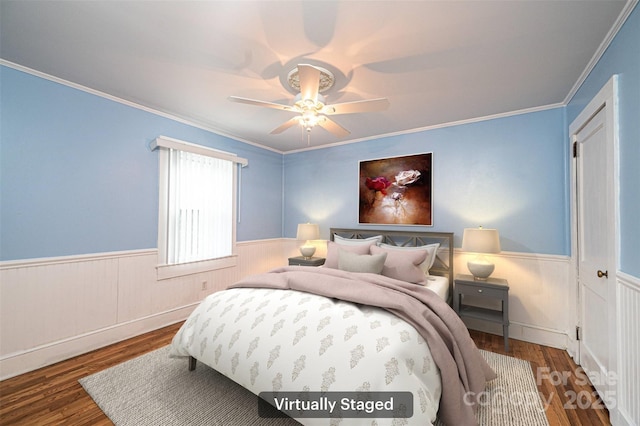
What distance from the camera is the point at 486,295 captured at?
2.85 meters

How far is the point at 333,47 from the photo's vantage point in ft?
6.39

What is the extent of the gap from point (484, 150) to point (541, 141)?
21.8 inches

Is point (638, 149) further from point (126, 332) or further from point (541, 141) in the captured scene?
point (126, 332)

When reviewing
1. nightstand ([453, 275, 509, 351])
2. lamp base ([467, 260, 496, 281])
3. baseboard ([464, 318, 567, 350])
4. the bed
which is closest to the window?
the bed

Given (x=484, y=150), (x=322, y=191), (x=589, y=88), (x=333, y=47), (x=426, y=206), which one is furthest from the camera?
(x=322, y=191)

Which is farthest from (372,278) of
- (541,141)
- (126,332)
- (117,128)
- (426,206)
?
(117,128)

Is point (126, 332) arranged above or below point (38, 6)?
below

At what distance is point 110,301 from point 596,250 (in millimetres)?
4658

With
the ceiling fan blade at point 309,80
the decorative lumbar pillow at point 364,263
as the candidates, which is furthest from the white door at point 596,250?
the ceiling fan blade at point 309,80

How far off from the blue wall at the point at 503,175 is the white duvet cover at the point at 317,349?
7.59ft

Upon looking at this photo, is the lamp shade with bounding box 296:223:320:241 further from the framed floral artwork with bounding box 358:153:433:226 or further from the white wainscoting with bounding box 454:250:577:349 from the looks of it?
the white wainscoting with bounding box 454:250:577:349

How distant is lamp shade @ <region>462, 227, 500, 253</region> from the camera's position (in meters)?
2.85

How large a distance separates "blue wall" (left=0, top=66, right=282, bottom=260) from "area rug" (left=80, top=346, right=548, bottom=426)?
1.34m

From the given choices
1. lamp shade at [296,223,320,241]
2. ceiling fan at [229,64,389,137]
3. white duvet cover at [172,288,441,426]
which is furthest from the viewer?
lamp shade at [296,223,320,241]
